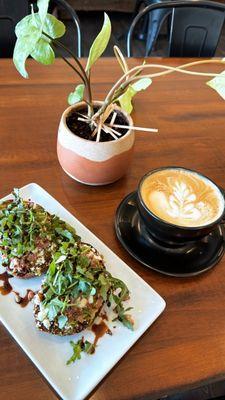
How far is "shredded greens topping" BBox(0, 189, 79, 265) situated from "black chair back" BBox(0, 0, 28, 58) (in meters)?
0.89

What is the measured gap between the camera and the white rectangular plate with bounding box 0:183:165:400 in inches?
19.9

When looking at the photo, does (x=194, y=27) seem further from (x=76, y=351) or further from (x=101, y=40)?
(x=76, y=351)

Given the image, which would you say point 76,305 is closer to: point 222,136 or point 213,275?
point 213,275

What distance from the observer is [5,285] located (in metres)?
0.61

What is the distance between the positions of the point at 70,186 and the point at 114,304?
0.31m

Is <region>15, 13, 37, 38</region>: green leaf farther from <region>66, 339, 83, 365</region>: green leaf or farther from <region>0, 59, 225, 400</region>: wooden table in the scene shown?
<region>66, 339, 83, 365</region>: green leaf

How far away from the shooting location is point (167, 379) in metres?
0.54

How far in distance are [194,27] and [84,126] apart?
93 centimetres

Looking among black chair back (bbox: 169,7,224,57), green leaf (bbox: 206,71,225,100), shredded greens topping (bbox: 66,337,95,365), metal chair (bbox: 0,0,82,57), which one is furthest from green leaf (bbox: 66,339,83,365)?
black chair back (bbox: 169,7,224,57)

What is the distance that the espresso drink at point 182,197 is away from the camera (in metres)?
0.68

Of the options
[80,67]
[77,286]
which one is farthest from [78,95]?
[77,286]

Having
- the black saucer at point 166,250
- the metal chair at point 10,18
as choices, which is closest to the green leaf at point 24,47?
the black saucer at point 166,250

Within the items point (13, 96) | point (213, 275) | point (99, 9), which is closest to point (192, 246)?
point (213, 275)

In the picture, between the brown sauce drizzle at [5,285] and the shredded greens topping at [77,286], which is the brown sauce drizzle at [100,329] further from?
the brown sauce drizzle at [5,285]
